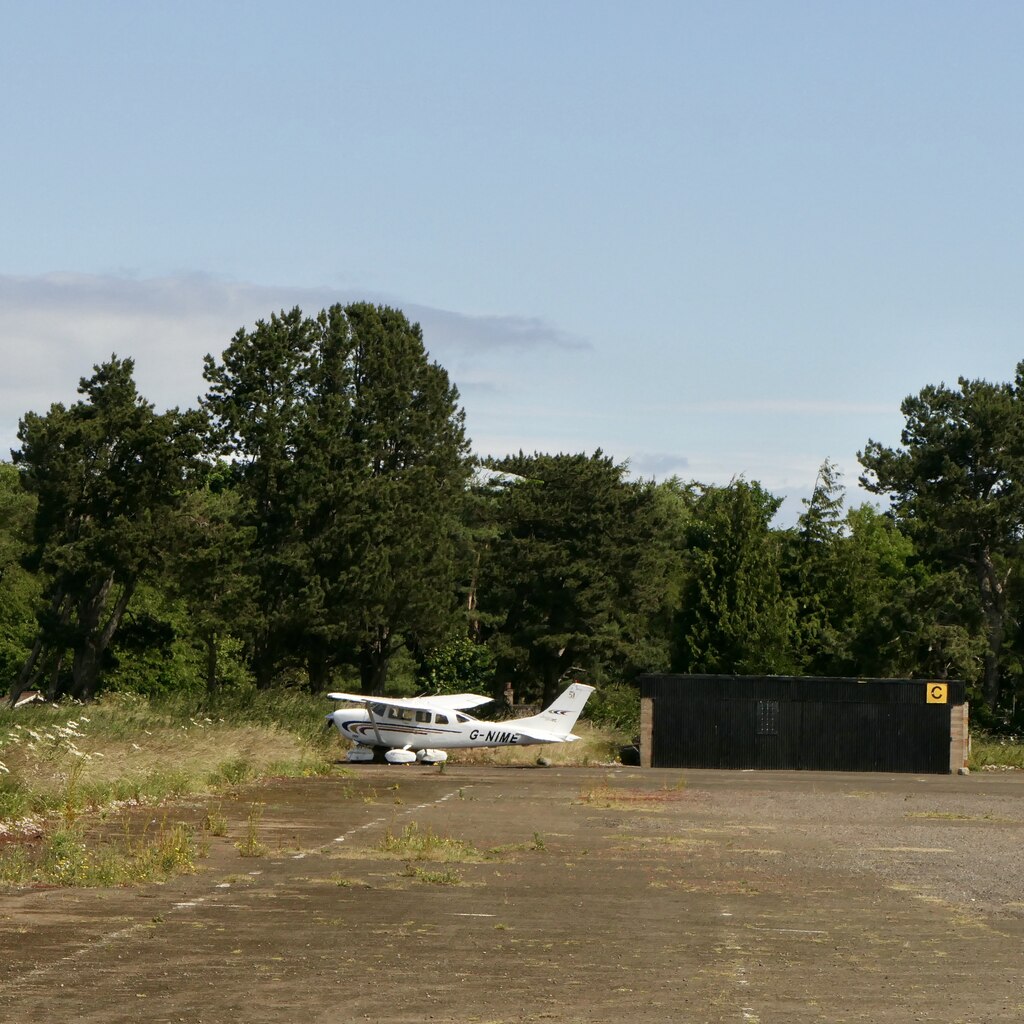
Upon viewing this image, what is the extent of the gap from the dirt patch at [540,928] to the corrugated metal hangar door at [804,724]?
1920 cm

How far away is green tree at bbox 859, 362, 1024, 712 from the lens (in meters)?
56.5

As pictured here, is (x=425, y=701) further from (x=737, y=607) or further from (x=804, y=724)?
(x=737, y=607)

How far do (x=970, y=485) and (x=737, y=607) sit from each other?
13.0 m

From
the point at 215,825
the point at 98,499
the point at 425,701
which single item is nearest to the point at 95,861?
the point at 215,825

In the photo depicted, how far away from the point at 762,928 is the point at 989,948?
71.0 inches

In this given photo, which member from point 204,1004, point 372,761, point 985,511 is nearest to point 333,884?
point 204,1004

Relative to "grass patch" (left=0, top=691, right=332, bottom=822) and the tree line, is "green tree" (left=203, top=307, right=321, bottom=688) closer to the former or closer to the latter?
the tree line

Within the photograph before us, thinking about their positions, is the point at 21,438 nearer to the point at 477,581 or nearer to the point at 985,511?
the point at 477,581

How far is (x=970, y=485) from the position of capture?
57.6 meters

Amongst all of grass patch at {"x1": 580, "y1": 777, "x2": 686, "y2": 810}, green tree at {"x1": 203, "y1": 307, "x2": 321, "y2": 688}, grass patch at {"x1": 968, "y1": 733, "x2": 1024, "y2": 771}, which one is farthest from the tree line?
grass patch at {"x1": 580, "y1": 777, "x2": 686, "y2": 810}

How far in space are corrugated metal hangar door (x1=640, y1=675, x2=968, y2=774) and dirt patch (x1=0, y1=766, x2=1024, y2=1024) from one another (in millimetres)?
19200

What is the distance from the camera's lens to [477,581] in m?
72.9

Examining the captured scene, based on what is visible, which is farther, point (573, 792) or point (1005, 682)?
point (1005, 682)

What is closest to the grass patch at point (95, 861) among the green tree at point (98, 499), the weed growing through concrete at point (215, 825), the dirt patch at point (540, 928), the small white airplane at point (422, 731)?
the dirt patch at point (540, 928)
